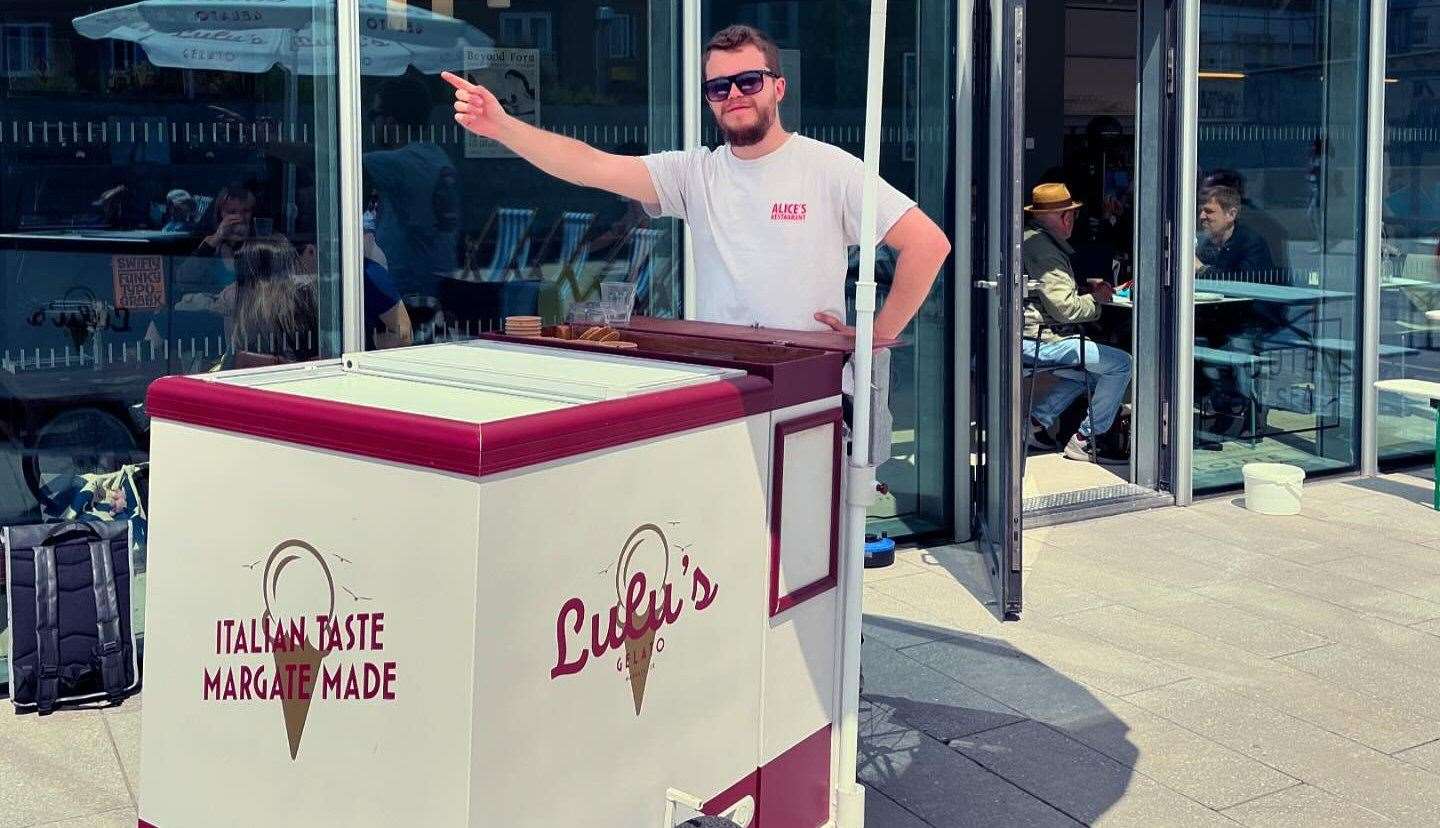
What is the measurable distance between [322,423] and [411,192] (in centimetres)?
309

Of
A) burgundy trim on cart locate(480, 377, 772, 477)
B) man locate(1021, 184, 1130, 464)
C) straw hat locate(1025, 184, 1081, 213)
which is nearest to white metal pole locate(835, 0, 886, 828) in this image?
burgundy trim on cart locate(480, 377, 772, 477)

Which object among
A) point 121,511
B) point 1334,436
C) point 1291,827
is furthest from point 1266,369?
point 121,511

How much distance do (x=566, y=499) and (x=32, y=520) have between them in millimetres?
3185

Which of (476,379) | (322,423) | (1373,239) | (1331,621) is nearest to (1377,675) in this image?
(1331,621)

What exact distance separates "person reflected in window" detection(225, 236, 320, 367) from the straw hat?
4.13 m

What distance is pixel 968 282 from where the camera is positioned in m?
6.62

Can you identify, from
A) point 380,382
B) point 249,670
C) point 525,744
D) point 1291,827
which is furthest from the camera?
point 1291,827

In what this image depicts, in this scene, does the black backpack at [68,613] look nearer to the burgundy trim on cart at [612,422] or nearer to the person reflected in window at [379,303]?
the person reflected in window at [379,303]

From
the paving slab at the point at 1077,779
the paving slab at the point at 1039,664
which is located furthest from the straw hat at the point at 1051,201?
the paving slab at the point at 1077,779

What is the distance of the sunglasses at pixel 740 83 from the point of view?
11.9ft

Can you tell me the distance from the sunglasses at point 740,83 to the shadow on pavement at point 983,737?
5.89 feet

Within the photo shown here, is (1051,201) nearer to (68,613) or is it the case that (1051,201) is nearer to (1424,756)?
(1424,756)

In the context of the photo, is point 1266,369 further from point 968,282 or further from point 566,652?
point 566,652

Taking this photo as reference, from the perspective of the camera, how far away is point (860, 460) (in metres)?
3.16
